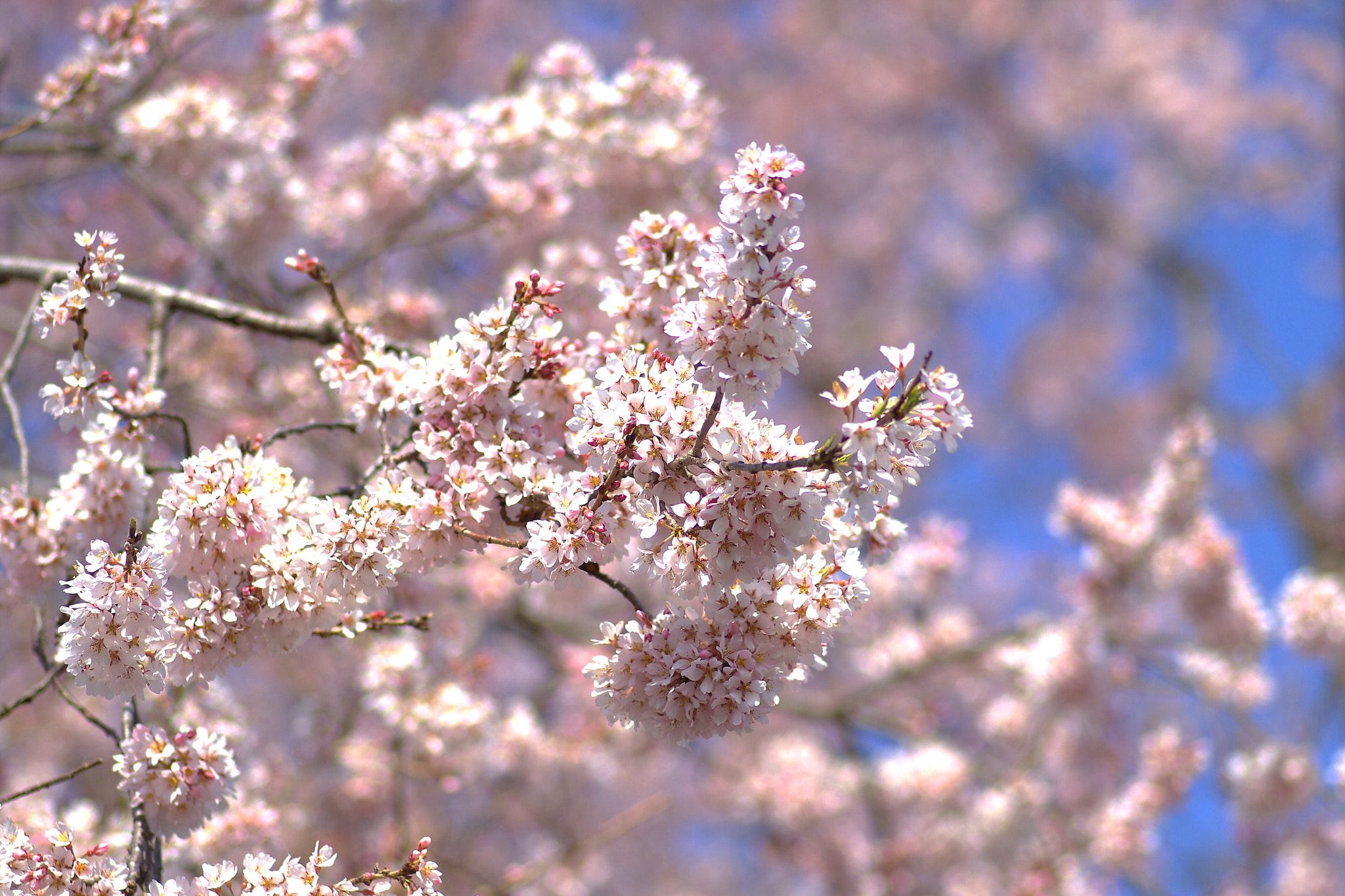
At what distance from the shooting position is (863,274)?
15078mm

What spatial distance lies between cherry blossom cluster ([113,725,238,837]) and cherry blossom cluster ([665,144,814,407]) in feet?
4.95

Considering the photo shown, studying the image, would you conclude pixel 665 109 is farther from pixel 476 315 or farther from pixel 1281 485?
pixel 1281 485

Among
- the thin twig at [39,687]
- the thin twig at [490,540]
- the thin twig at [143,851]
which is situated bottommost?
the thin twig at [143,851]

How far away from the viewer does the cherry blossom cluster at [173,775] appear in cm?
220

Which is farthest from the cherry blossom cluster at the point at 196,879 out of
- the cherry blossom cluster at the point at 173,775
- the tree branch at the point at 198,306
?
the tree branch at the point at 198,306

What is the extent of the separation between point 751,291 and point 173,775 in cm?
175

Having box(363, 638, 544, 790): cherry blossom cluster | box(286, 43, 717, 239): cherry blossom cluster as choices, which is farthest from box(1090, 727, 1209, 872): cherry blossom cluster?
box(286, 43, 717, 239): cherry blossom cluster

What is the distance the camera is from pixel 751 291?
6.16 ft

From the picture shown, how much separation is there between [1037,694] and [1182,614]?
937 millimetres

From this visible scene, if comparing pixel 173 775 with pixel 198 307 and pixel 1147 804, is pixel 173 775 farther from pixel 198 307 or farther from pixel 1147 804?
pixel 1147 804

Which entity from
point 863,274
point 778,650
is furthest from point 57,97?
point 863,274

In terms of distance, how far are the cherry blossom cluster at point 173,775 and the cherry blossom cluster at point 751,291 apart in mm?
1508

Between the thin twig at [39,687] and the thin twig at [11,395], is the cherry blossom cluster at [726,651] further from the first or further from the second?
the thin twig at [11,395]

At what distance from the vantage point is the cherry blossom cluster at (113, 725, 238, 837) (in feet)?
7.23
